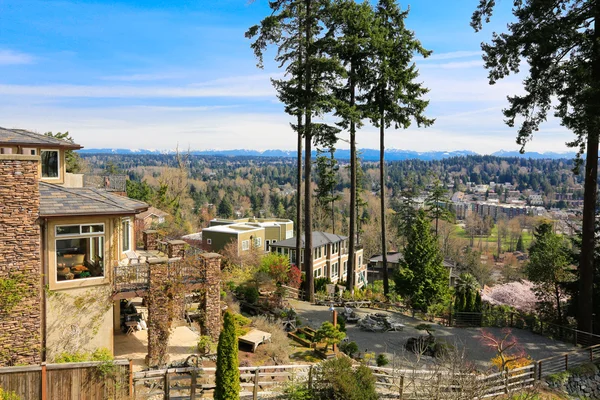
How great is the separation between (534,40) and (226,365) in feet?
52.6

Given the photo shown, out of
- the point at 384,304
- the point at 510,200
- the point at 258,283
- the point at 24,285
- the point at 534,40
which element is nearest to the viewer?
the point at 24,285

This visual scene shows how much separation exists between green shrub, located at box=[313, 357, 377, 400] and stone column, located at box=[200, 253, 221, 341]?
4.59 meters

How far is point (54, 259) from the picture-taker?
11430mm

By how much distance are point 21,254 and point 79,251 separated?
Answer: 4.75ft

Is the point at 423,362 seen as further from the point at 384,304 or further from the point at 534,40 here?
the point at 534,40

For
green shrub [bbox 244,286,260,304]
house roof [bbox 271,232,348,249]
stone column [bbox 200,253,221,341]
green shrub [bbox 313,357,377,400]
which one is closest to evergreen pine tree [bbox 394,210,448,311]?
green shrub [bbox 244,286,260,304]

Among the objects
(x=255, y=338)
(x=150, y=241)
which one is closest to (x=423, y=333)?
(x=255, y=338)

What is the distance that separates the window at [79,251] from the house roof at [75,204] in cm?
59

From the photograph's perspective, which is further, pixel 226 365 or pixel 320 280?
pixel 320 280

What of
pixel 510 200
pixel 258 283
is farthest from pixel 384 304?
pixel 510 200

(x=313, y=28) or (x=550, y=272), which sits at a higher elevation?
→ (x=313, y=28)

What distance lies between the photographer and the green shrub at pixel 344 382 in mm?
10281

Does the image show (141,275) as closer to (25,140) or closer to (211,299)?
(211,299)

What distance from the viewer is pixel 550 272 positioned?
21188mm
